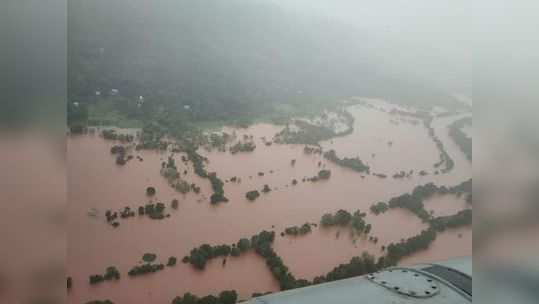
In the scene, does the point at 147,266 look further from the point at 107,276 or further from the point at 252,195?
the point at 252,195

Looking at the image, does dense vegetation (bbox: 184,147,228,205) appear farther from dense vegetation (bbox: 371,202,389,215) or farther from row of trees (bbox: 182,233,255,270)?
dense vegetation (bbox: 371,202,389,215)

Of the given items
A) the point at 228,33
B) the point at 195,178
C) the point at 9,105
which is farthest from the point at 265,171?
the point at 9,105

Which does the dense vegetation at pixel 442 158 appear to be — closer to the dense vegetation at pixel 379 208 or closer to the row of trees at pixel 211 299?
the dense vegetation at pixel 379 208

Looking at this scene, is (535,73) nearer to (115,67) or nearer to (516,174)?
(516,174)

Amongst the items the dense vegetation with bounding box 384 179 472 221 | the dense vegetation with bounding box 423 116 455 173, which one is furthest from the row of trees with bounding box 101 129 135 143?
the dense vegetation with bounding box 423 116 455 173

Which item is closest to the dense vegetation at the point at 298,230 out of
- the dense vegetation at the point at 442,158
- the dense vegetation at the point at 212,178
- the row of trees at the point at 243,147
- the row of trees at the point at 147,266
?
the dense vegetation at the point at 212,178

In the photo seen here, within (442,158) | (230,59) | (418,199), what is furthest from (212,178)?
(442,158)
